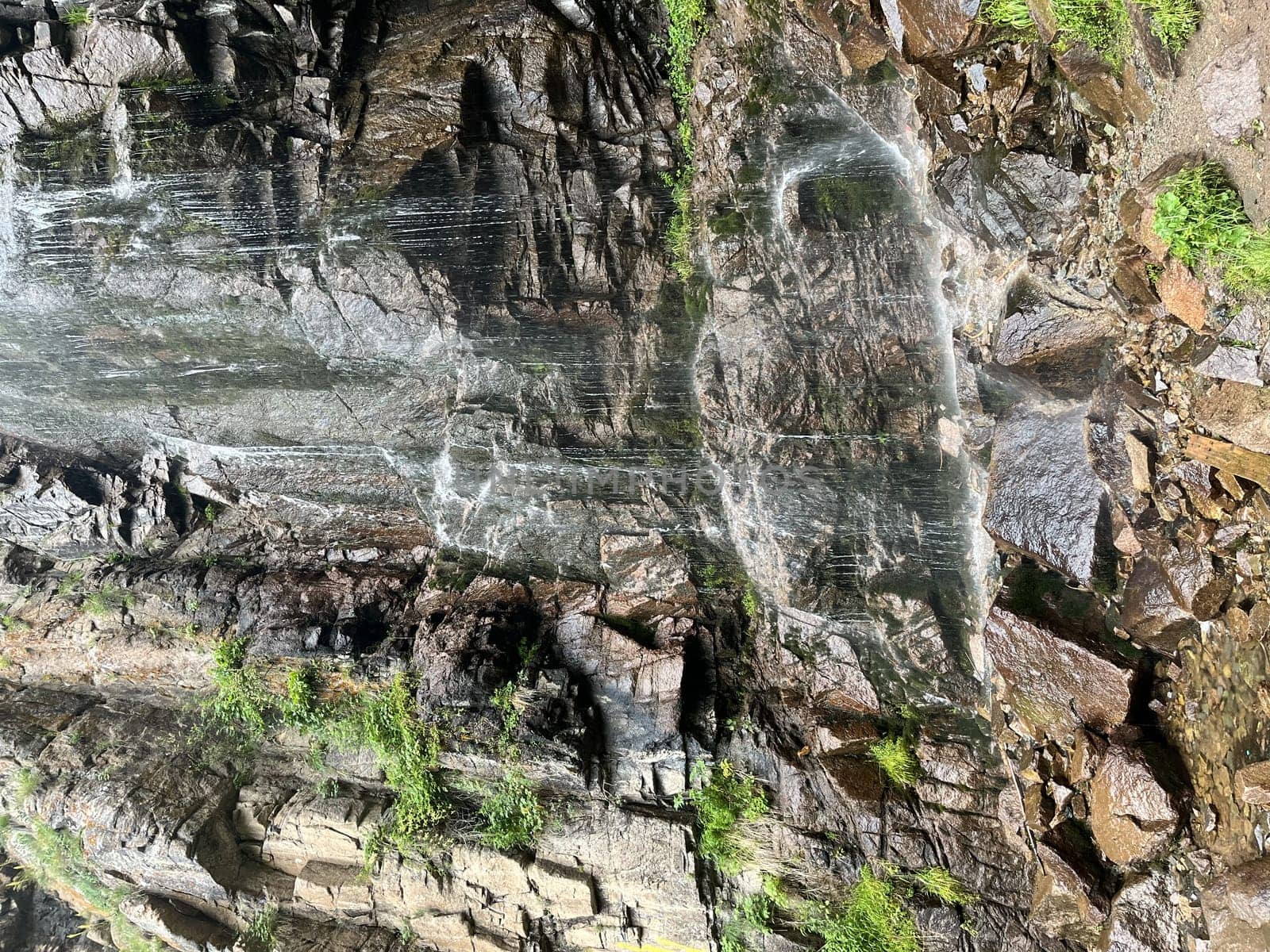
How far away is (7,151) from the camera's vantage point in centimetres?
805

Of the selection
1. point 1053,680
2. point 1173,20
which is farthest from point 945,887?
point 1173,20

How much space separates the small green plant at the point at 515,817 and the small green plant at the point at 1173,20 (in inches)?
317

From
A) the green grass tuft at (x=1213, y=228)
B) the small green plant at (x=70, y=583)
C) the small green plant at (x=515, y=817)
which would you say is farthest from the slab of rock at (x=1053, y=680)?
the small green plant at (x=70, y=583)

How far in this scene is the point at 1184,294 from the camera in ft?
15.8

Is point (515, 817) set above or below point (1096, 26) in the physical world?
below

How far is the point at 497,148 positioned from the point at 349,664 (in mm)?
5860

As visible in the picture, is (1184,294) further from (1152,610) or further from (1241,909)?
(1241,909)

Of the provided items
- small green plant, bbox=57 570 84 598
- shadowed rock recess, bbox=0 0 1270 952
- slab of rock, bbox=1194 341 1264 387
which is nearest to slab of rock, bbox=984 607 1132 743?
shadowed rock recess, bbox=0 0 1270 952

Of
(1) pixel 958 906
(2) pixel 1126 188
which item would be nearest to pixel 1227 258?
(2) pixel 1126 188

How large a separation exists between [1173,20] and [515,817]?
857cm

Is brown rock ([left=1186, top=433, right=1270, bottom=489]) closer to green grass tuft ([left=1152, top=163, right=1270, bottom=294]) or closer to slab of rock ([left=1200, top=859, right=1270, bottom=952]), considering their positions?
green grass tuft ([left=1152, top=163, right=1270, bottom=294])

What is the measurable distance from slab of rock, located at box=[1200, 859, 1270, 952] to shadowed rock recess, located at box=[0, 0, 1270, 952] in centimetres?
101

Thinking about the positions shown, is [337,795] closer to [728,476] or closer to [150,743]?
[150,743]

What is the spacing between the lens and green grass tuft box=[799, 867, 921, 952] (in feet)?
24.8
